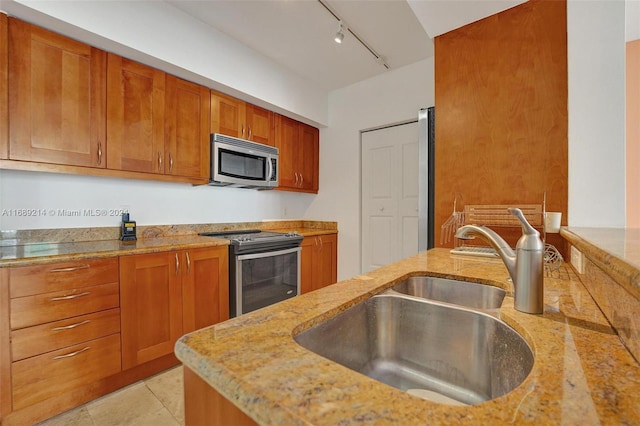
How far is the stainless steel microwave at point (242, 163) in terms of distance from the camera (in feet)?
8.24

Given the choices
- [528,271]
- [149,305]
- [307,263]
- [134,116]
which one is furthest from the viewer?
[307,263]

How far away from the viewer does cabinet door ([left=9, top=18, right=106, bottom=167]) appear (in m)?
1.60

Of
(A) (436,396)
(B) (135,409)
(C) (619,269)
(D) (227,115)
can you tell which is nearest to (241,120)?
(D) (227,115)

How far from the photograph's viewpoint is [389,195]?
318 centimetres

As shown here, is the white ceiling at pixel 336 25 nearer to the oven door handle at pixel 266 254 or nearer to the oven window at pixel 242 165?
the oven window at pixel 242 165

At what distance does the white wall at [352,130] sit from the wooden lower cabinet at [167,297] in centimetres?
163

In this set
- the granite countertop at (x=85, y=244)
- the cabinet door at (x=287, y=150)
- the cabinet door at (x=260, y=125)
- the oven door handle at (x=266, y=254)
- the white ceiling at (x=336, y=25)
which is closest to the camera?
the granite countertop at (x=85, y=244)

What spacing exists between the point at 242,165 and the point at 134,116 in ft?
3.07

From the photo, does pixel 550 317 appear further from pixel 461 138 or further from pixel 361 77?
pixel 361 77

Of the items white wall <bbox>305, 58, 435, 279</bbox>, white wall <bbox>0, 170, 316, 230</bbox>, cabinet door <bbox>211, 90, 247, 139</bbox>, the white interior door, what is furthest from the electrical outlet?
white wall <bbox>0, 170, 316, 230</bbox>

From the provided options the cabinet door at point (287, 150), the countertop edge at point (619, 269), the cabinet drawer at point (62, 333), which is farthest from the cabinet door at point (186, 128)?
the countertop edge at point (619, 269)

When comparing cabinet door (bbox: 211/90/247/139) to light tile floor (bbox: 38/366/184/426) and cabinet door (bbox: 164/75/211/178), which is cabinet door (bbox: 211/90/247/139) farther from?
light tile floor (bbox: 38/366/184/426)

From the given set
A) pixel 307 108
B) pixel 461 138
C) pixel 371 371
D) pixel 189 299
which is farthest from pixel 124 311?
pixel 307 108

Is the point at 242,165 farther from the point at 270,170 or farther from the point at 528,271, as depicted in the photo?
the point at 528,271
